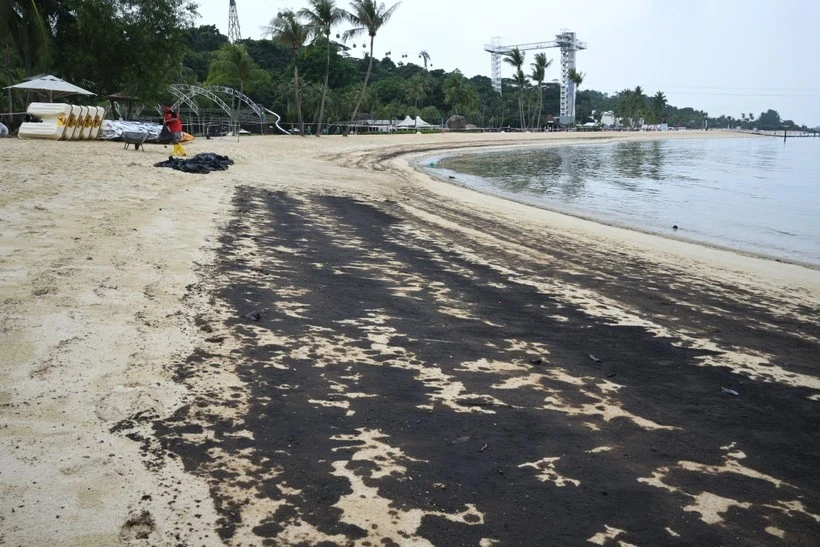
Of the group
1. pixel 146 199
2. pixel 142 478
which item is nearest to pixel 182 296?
pixel 142 478

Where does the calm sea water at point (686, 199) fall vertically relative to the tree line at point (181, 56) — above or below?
below

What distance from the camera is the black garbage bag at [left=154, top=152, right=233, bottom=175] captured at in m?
14.4

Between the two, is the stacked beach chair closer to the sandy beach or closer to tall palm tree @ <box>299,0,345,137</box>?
the sandy beach

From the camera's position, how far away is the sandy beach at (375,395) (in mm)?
2730

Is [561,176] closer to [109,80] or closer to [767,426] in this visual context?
[109,80]

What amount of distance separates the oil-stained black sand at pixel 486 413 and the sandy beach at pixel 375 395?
2 centimetres

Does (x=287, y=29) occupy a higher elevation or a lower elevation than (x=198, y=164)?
higher

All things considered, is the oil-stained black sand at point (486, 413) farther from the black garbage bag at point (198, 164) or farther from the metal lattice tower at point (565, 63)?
the metal lattice tower at point (565, 63)

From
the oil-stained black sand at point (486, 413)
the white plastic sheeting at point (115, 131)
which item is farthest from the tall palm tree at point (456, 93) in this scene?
the oil-stained black sand at point (486, 413)

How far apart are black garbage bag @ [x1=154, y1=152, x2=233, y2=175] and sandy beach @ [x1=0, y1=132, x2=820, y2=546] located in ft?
20.5

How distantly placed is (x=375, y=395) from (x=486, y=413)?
673 millimetres

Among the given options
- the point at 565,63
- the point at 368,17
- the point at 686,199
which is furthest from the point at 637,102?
the point at 686,199

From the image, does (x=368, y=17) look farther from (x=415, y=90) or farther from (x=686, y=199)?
(x=415, y=90)

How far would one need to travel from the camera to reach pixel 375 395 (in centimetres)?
391
